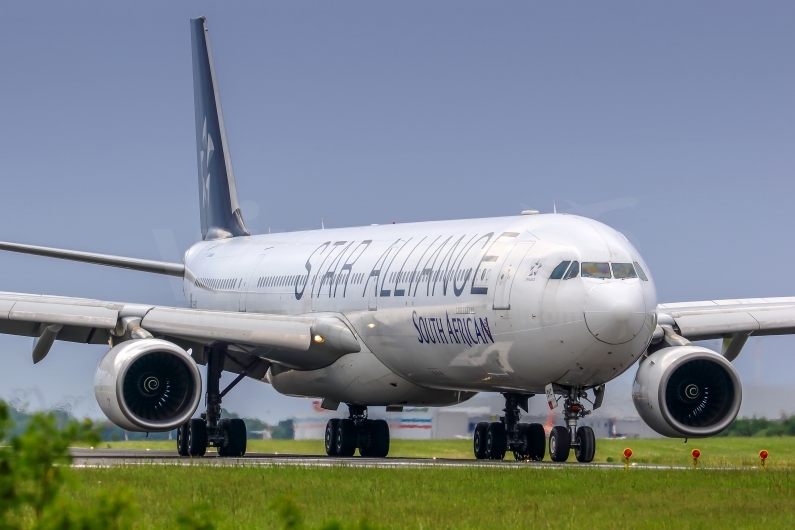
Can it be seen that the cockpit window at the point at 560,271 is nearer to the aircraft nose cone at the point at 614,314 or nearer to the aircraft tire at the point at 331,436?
the aircraft nose cone at the point at 614,314

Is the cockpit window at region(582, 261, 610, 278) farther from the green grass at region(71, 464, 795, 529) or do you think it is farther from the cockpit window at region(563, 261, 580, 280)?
the green grass at region(71, 464, 795, 529)

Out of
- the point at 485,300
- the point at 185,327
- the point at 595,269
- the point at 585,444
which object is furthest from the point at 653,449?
the point at 185,327

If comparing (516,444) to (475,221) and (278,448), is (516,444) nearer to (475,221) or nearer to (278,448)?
(475,221)

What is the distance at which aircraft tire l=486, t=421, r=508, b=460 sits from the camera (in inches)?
A: 882

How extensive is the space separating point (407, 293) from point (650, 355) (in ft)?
12.1

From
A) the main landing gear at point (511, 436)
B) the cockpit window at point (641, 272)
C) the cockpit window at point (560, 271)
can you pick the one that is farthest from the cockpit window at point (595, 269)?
the main landing gear at point (511, 436)

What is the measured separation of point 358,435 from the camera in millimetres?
25172

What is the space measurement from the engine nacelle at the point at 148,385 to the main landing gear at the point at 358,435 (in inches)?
196

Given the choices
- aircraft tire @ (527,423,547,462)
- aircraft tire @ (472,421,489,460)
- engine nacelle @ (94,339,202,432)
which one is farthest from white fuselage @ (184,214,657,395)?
engine nacelle @ (94,339,202,432)

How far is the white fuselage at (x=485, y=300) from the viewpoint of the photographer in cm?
1808

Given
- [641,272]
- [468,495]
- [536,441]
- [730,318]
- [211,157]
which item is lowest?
[468,495]

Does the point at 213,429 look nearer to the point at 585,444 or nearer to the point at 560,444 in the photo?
the point at 560,444

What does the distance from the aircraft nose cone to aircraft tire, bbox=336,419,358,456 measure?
8151 mm

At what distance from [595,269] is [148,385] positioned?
264 inches
